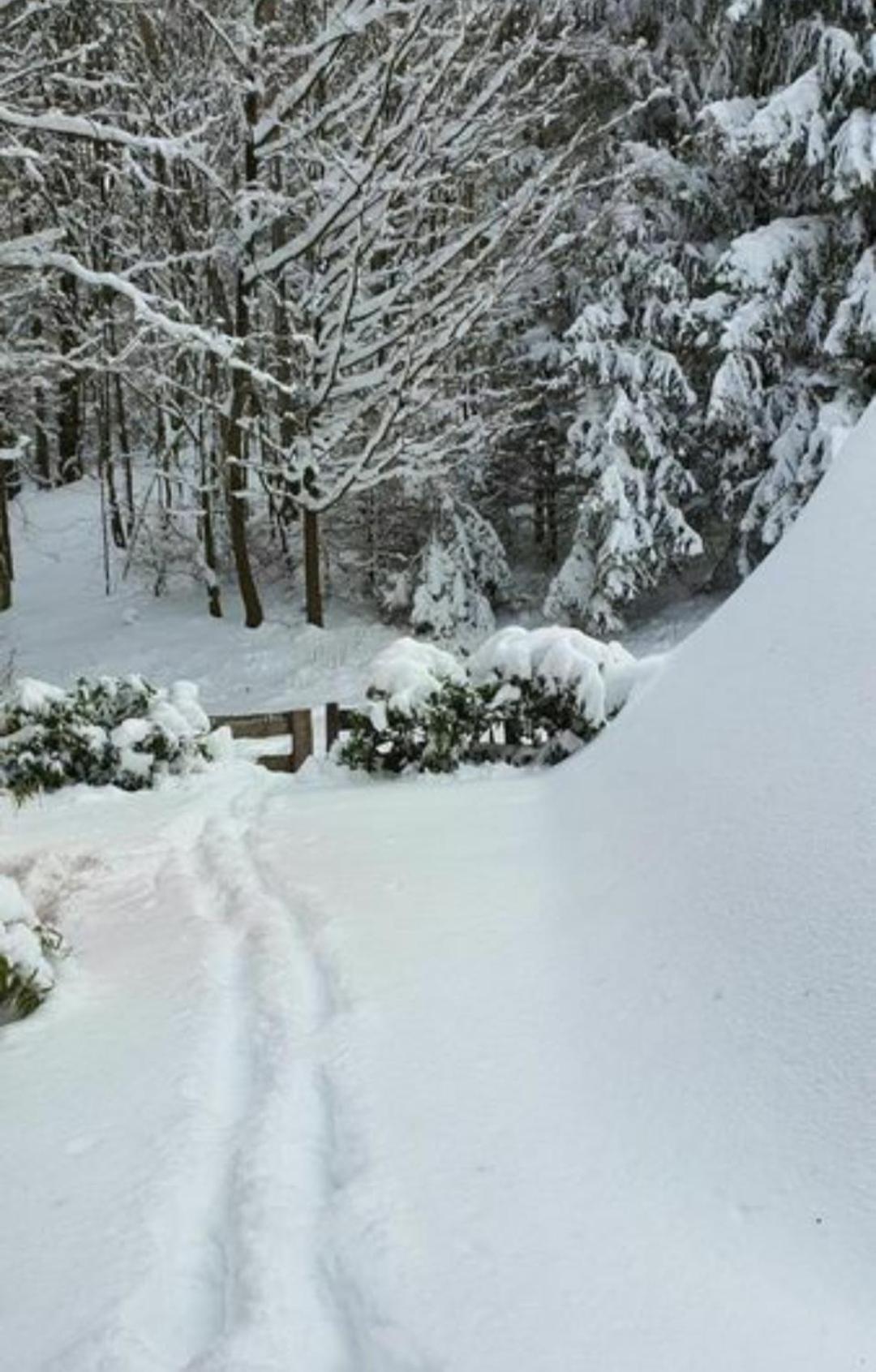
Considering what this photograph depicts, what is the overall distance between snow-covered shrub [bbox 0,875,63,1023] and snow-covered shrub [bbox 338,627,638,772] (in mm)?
4319

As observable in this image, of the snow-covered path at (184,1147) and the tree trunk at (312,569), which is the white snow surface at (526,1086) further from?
the tree trunk at (312,569)

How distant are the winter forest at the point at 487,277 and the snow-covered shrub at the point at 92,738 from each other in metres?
4.09

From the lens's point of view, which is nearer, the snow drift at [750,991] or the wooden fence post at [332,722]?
the snow drift at [750,991]

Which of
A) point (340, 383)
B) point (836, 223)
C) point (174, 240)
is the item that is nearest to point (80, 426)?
point (174, 240)

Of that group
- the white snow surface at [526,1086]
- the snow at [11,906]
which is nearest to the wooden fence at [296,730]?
the white snow surface at [526,1086]

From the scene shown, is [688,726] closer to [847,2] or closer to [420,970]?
[420,970]

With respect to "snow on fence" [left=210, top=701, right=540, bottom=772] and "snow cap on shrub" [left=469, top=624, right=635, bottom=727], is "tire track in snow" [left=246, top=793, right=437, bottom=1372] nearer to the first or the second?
"snow cap on shrub" [left=469, top=624, right=635, bottom=727]

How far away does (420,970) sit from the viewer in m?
4.33

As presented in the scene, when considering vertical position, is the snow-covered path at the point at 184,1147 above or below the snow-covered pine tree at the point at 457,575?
above

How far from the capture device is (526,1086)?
133 inches

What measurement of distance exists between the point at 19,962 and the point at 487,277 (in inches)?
592

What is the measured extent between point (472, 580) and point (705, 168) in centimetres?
A: 704

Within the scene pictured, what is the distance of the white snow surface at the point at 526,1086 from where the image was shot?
243 cm

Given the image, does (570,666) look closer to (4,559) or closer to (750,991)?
(750,991)
